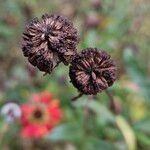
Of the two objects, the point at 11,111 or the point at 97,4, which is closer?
the point at 11,111

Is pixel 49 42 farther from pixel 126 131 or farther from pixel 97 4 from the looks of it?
pixel 97 4

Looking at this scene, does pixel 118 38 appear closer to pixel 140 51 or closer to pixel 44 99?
pixel 140 51

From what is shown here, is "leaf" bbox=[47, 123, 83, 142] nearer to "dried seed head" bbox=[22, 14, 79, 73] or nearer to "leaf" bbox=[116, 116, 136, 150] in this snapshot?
"leaf" bbox=[116, 116, 136, 150]

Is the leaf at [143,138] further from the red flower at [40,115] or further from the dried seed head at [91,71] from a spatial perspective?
the dried seed head at [91,71]

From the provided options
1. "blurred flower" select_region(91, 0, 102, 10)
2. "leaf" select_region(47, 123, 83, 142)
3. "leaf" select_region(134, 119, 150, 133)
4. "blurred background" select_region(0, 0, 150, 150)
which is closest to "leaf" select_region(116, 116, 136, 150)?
"blurred background" select_region(0, 0, 150, 150)

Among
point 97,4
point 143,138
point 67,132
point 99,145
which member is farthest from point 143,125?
point 97,4

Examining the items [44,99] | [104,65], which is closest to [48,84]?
[44,99]

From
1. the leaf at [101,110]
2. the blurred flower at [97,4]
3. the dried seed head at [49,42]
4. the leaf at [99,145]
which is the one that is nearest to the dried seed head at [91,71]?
the dried seed head at [49,42]
